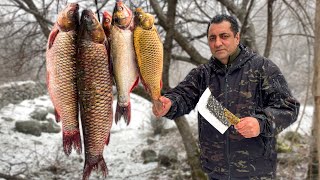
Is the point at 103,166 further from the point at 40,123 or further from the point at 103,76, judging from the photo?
the point at 40,123

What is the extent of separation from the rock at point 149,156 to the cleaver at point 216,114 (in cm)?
708

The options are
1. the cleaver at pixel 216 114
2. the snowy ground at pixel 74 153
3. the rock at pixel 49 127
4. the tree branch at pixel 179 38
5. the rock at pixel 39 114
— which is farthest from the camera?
the rock at pixel 39 114

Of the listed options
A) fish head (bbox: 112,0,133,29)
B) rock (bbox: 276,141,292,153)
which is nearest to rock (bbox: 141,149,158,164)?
rock (bbox: 276,141,292,153)

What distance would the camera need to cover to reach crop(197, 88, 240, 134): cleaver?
5.88 ft

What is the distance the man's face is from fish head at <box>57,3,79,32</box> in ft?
2.81

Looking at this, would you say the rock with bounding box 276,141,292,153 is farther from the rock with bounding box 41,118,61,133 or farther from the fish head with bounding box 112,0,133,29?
the rock with bounding box 41,118,61,133

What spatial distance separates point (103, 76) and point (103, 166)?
434mm

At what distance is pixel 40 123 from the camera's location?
11602 mm

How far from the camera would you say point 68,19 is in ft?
5.18

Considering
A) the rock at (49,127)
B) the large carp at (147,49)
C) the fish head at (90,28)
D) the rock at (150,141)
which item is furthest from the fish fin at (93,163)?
the rock at (49,127)

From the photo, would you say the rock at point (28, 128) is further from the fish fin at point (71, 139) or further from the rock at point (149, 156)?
the fish fin at point (71, 139)

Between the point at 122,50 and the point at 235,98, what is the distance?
0.84 m

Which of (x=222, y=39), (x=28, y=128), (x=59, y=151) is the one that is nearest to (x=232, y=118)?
(x=222, y=39)

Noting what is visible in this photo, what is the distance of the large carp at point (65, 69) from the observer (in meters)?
1.58
